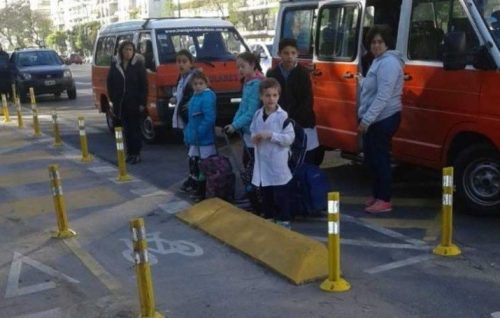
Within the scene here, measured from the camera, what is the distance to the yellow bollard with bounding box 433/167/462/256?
17.4 feet

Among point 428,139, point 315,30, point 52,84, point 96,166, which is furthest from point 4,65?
point 428,139

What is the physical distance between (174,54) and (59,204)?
6.01 metres

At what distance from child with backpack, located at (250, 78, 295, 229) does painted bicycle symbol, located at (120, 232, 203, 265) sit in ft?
2.82

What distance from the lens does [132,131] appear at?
10328 millimetres

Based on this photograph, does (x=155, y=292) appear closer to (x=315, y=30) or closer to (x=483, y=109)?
(x=483, y=109)

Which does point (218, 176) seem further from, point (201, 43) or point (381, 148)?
point (201, 43)

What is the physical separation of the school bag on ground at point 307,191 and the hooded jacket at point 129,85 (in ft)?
13.1

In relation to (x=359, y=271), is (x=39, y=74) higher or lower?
higher

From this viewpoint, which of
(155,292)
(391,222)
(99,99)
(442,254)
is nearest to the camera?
(155,292)

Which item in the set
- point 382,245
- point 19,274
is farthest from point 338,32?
point 19,274

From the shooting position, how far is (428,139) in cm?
698

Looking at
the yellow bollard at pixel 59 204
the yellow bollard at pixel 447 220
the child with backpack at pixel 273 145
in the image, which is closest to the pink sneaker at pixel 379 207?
the child with backpack at pixel 273 145

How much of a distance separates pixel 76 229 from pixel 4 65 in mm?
17663

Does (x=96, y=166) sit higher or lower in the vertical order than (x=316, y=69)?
lower
